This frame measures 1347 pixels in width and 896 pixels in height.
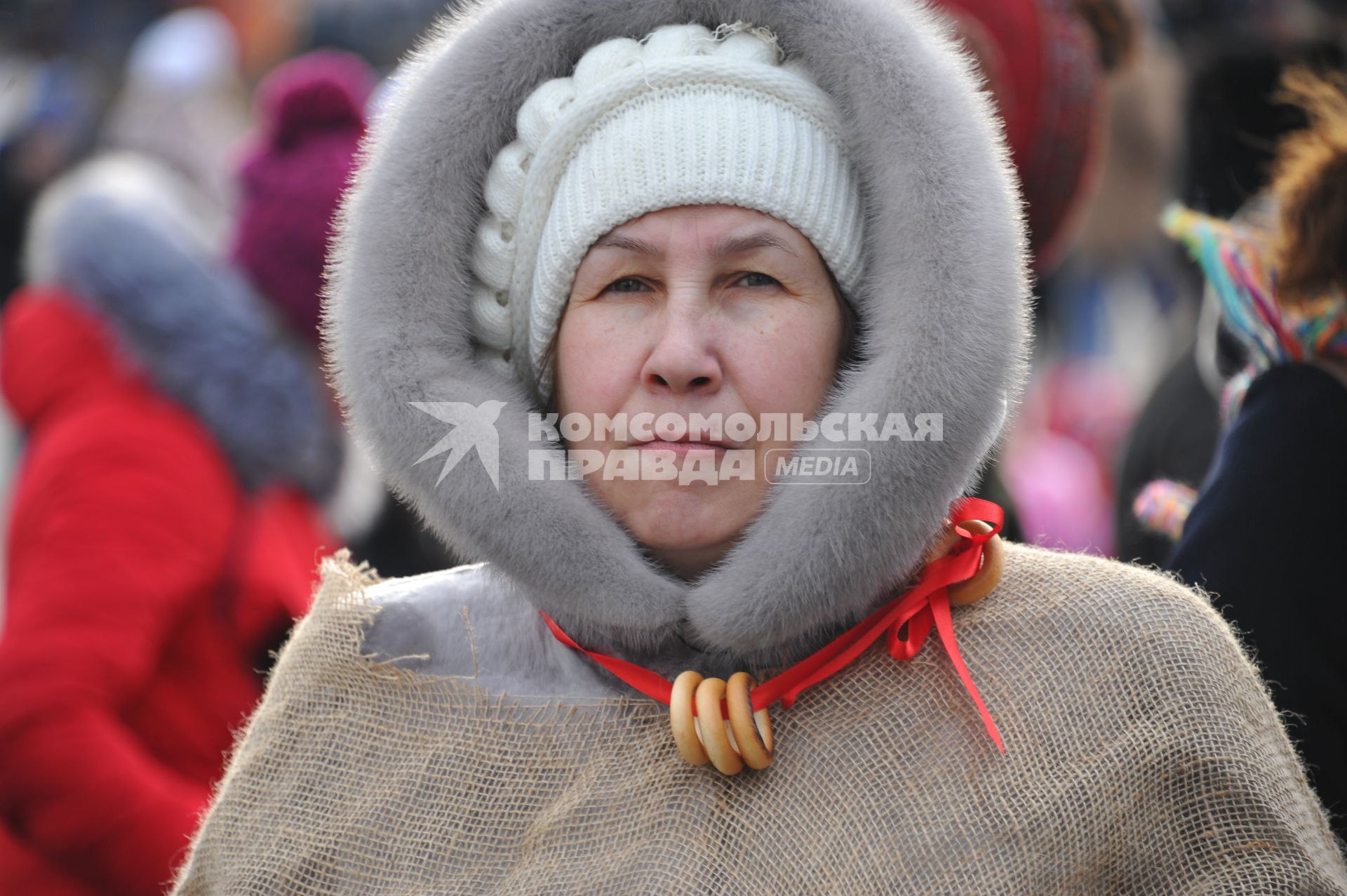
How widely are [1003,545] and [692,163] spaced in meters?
0.67

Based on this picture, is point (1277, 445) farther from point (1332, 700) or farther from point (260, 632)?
point (260, 632)

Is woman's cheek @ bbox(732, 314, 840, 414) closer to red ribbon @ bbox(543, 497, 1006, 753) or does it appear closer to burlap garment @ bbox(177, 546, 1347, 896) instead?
red ribbon @ bbox(543, 497, 1006, 753)

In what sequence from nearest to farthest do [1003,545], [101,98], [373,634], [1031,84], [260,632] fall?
1. [1003,545]
2. [373,634]
3. [260,632]
4. [1031,84]
5. [101,98]

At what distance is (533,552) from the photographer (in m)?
1.82

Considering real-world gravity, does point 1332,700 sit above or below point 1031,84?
below

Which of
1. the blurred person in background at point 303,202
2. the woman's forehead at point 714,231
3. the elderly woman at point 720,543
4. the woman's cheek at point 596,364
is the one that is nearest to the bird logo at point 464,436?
the elderly woman at point 720,543

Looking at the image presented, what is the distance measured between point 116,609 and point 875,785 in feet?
4.97

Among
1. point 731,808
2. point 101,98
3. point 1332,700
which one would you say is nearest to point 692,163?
point 731,808

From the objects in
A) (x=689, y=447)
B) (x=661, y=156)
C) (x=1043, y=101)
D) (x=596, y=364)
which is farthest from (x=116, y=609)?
(x=1043, y=101)

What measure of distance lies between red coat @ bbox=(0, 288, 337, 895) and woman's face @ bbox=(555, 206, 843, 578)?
1164 millimetres

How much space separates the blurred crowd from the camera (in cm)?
214

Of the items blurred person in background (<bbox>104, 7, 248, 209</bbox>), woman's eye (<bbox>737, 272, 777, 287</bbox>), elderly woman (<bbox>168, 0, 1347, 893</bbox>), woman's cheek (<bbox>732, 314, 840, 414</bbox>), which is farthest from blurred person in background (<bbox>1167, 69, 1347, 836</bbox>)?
blurred person in background (<bbox>104, 7, 248, 209</bbox>)

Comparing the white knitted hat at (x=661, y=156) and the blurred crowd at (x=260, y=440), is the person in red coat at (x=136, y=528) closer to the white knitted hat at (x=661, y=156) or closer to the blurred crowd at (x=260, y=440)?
the blurred crowd at (x=260, y=440)

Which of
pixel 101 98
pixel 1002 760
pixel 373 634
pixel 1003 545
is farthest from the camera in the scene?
pixel 101 98
